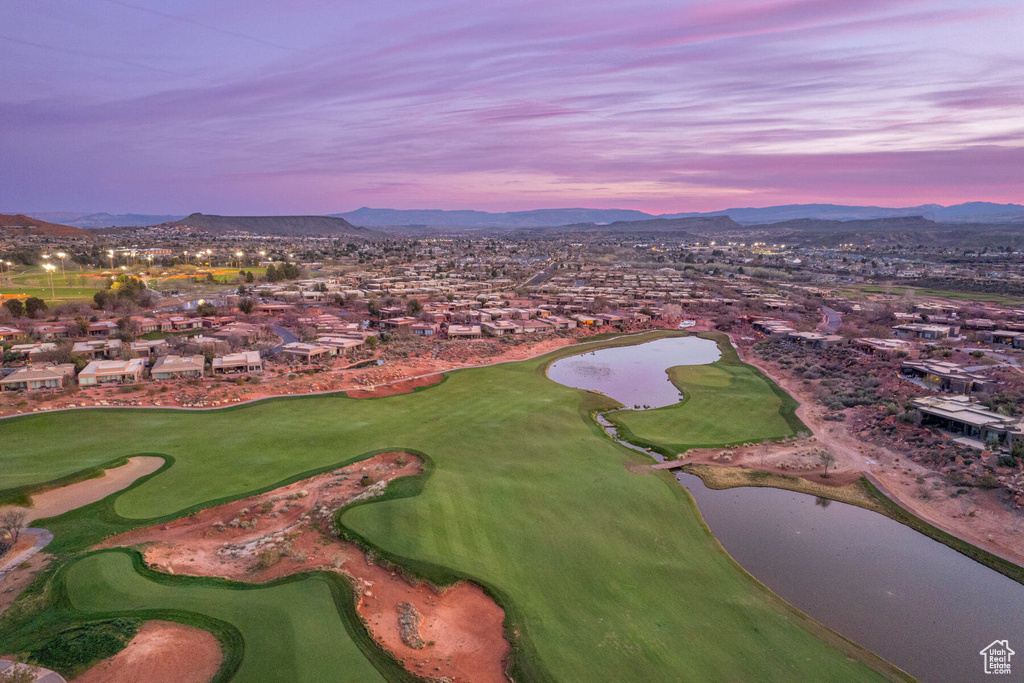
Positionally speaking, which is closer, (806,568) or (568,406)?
(806,568)

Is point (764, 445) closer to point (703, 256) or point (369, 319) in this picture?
point (369, 319)

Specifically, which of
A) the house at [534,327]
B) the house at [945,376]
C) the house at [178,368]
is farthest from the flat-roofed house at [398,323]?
the house at [945,376]

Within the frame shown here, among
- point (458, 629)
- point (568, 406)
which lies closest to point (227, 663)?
point (458, 629)

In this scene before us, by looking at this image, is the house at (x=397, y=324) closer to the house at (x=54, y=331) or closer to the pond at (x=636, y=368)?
the pond at (x=636, y=368)

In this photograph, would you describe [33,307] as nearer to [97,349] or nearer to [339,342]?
[97,349]

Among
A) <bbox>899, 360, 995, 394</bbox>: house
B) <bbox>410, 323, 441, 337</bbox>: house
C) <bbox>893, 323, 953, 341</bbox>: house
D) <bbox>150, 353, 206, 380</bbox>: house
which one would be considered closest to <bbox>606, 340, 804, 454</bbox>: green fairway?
<bbox>899, 360, 995, 394</bbox>: house

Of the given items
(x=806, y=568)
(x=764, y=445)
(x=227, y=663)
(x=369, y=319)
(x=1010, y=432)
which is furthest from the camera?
(x=369, y=319)

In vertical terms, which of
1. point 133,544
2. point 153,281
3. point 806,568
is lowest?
point 806,568

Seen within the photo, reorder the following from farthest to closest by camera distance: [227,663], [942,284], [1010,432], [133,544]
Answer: [942,284]
[1010,432]
[133,544]
[227,663]
